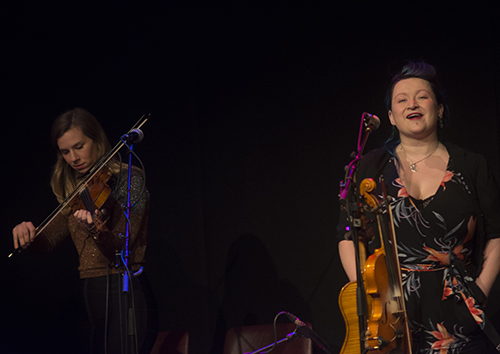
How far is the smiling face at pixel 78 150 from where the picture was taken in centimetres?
282

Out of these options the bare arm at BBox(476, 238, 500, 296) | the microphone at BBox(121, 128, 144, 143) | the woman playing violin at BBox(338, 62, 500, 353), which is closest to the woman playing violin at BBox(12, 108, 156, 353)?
the microphone at BBox(121, 128, 144, 143)

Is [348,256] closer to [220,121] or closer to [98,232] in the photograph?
[98,232]

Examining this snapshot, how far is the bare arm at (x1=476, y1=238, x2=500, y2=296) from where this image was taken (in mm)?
2133

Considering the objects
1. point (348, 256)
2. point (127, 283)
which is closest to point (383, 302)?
point (348, 256)

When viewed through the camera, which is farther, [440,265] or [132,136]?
[132,136]

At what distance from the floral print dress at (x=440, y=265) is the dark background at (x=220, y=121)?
43.3 inches

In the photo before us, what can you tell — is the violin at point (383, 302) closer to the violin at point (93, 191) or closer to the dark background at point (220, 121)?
the violin at point (93, 191)

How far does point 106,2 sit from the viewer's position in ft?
13.0

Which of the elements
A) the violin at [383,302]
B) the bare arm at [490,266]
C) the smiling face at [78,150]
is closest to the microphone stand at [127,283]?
the smiling face at [78,150]

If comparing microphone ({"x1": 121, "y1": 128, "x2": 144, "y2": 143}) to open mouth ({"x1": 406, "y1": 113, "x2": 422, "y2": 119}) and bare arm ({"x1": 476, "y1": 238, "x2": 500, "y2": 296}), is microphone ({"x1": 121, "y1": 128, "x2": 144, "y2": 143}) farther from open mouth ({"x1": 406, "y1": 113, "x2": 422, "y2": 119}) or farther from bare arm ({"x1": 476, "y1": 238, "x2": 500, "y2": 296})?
bare arm ({"x1": 476, "y1": 238, "x2": 500, "y2": 296})

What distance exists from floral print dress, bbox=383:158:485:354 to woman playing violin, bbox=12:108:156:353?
1.25 m

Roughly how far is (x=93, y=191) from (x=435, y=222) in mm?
1692

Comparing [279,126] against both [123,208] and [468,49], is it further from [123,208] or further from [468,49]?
[123,208]

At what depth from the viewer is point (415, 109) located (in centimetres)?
236
